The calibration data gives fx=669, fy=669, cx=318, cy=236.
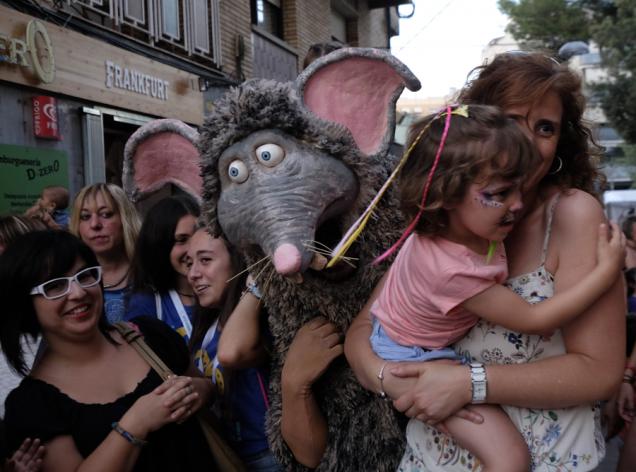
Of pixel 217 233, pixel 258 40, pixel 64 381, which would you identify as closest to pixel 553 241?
pixel 217 233

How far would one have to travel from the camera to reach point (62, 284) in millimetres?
2080

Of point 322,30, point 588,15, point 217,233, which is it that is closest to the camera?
point 217,233

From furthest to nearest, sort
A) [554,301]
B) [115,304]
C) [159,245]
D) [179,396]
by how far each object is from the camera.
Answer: [115,304]
[159,245]
[179,396]
[554,301]

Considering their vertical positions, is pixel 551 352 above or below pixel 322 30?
below

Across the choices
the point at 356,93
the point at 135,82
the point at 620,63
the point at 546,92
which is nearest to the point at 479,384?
the point at 546,92

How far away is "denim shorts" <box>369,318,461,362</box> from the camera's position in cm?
157

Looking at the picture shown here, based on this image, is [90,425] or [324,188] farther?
[90,425]

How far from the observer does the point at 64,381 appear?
2.00 m

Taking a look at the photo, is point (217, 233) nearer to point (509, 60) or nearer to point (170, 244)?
point (509, 60)

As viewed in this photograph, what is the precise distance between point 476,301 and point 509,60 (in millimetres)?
621

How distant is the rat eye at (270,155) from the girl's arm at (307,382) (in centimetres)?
46

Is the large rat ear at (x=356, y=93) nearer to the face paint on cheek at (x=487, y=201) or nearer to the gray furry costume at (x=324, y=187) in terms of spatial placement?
the gray furry costume at (x=324, y=187)

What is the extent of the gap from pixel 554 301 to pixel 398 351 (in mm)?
386

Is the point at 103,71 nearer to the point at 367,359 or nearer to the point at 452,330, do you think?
the point at 367,359
